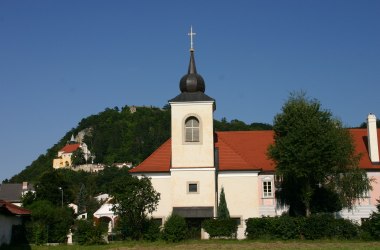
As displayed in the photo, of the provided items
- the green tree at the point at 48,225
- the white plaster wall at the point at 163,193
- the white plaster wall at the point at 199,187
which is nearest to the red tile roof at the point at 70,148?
the white plaster wall at the point at 163,193

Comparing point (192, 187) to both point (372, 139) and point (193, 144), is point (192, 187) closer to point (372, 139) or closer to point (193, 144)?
point (193, 144)

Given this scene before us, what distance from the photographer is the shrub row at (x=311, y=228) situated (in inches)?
1207

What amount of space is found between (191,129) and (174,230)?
8109 millimetres

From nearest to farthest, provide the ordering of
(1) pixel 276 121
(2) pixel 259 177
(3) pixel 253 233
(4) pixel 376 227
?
(4) pixel 376 227 < (3) pixel 253 233 < (1) pixel 276 121 < (2) pixel 259 177

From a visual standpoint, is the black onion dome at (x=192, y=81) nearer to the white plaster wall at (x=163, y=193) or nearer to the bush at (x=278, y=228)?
the white plaster wall at (x=163, y=193)

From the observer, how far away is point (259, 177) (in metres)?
38.4

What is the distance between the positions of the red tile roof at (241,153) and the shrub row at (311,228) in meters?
7.07

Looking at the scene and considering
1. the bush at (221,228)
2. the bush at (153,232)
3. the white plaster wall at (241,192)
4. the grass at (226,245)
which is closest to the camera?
the grass at (226,245)

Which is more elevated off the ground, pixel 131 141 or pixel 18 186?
pixel 131 141

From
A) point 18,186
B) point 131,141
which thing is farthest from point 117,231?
point 131,141

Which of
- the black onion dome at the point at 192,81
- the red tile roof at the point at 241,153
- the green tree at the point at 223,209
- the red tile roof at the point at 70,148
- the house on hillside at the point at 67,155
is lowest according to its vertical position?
the green tree at the point at 223,209

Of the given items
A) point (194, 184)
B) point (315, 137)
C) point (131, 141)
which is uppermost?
point (131, 141)

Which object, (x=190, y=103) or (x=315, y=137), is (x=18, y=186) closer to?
(x=190, y=103)

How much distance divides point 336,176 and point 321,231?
21.1ft
